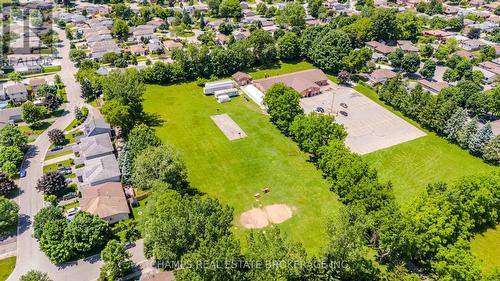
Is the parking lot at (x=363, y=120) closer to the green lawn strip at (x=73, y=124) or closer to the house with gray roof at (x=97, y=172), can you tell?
the house with gray roof at (x=97, y=172)

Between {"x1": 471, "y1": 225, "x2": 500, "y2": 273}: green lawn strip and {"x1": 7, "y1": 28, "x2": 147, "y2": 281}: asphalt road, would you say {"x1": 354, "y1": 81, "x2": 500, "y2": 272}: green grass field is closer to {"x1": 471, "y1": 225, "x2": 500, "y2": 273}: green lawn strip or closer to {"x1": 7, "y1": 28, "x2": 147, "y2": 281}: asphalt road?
{"x1": 471, "y1": 225, "x2": 500, "y2": 273}: green lawn strip

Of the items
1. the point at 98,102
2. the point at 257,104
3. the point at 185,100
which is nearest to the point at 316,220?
the point at 257,104

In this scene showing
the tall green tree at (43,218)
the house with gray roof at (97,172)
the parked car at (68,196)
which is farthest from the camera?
the house with gray roof at (97,172)

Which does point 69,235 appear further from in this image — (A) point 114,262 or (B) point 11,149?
(B) point 11,149

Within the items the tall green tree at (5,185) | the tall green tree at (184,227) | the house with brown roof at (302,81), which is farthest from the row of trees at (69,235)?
the house with brown roof at (302,81)

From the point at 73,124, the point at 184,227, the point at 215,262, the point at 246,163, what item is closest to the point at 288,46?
the point at 246,163

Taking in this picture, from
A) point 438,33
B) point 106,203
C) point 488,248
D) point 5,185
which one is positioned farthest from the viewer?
point 438,33
